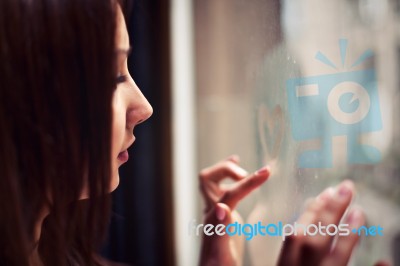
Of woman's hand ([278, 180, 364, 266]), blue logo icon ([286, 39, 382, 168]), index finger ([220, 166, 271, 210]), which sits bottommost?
woman's hand ([278, 180, 364, 266])

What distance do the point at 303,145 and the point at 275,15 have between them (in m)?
A: 0.29

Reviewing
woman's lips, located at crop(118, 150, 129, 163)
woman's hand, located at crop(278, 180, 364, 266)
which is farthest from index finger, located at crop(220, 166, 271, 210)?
woman's lips, located at crop(118, 150, 129, 163)

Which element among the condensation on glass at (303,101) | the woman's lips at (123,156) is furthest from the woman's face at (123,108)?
the condensation on glass at (303,101)

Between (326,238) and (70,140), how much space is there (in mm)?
581

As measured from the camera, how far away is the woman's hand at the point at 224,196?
92cm

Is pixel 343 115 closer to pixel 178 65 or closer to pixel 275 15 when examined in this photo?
pixel 275 15

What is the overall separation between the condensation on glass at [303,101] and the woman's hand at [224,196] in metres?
0.02

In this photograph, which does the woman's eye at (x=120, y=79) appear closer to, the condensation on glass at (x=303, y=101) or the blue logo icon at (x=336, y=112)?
the condensation on glass at (x=303, y=101)

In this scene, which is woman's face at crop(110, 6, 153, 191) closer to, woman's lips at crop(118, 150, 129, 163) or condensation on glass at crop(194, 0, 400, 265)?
woman's lips at crop(118, 150, 129, 163)

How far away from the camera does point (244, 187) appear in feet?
3.01

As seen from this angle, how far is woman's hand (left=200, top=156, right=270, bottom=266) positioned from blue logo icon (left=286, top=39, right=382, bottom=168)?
0.12 m

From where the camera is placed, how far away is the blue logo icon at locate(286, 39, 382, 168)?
905 millimetres
